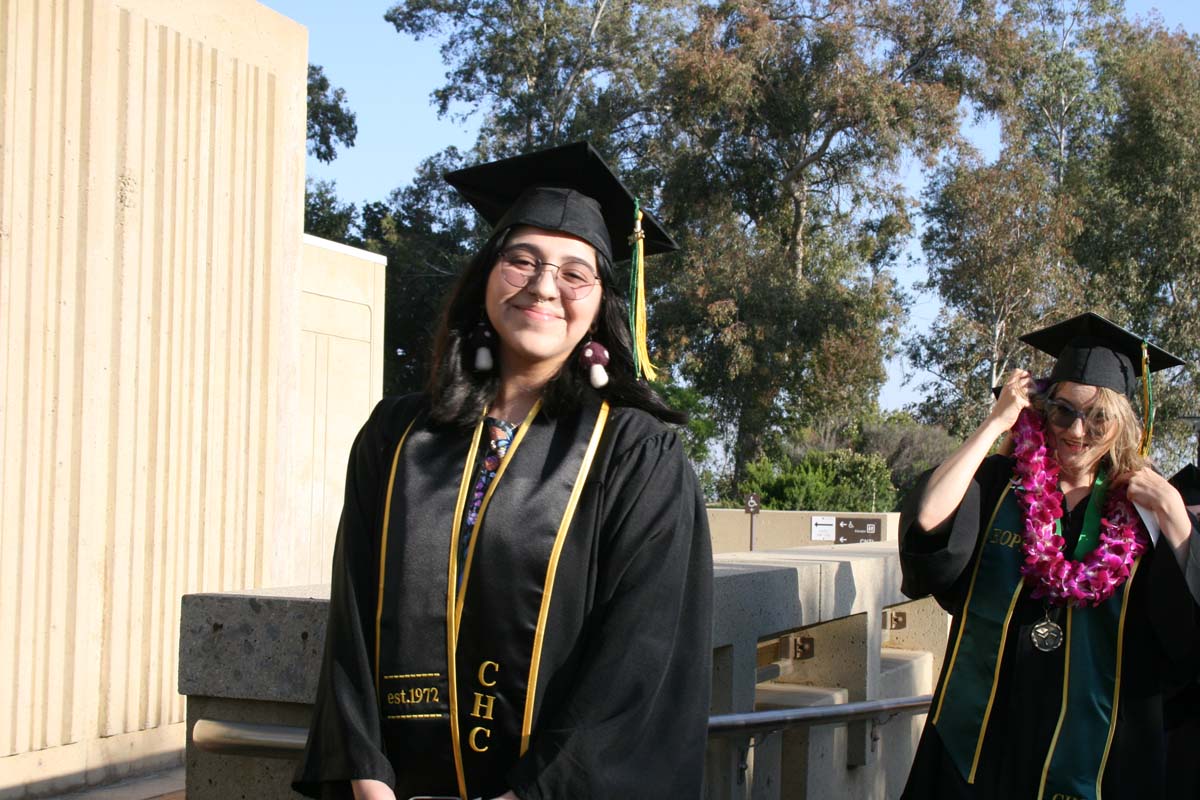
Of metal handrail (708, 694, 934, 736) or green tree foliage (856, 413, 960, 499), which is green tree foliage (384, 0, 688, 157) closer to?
green tree foliage (856, 413, 960, 499)

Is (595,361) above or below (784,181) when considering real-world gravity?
below

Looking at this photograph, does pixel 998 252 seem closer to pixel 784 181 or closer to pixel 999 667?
pixel 784 181

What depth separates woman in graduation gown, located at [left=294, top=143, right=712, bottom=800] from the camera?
2.30 meters

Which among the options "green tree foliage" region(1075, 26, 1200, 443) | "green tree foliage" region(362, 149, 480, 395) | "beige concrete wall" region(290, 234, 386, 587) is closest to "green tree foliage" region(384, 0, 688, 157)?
"green tree foliage" region(362, 149, 480, 395)

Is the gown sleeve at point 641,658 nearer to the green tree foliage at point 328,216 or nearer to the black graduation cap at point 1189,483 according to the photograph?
the black graduation cap at point 1189,483

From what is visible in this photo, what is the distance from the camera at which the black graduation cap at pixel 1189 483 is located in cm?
440

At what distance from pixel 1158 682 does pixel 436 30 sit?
35.8 m

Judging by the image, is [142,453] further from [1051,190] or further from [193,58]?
[1051,190]

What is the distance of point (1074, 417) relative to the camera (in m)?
3.86

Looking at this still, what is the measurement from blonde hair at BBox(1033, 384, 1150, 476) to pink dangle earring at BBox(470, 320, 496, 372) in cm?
201

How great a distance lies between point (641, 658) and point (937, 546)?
1.65 metres

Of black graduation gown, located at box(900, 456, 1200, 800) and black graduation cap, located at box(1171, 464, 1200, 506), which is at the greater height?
black graduation cap, located at box(1171, 464, 1200, 506)

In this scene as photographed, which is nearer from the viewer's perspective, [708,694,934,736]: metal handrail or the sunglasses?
[708,694,934,736]: metal handrail

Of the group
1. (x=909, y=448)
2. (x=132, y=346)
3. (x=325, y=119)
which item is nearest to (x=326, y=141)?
(x=325, y=119)
